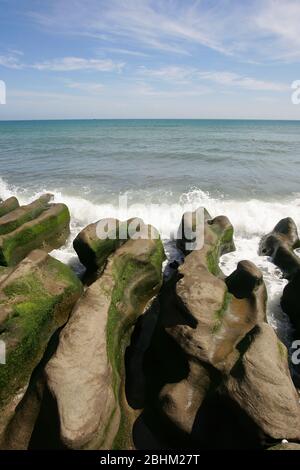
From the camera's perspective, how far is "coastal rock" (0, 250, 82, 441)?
509 centimetres

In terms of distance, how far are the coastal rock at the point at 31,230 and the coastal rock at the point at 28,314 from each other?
6.16 ft

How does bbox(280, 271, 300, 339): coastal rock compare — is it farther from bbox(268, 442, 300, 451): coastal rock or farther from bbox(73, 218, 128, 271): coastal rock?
bbox(73, 218, 128, 271): coastal rock

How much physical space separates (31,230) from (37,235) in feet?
0.92

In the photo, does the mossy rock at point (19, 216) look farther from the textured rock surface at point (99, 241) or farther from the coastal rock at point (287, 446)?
the coastal rock at point (287, 446)

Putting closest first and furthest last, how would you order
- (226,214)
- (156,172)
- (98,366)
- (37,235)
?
(98,366), (37,235), (226,214), (156,172)

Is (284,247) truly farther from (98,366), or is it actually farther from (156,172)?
(156,172)

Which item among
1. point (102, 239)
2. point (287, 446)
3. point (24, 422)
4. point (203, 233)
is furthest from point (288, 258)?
point (24, 422)

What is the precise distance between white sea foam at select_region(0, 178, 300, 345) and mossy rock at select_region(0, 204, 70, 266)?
15.3 inches

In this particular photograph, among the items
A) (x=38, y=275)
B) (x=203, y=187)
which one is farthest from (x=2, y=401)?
(x=203, y=187)

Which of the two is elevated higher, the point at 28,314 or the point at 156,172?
the point at 156,172

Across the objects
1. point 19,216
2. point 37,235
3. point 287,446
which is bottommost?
point 287,446

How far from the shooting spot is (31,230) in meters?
9.19

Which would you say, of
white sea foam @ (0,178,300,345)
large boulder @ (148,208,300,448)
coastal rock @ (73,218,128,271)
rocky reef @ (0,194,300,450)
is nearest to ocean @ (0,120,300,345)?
white sea foam @ (0,178,300,345)
